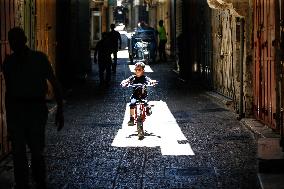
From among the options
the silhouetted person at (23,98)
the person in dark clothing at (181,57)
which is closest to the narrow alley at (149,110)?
the silhouetted person at (23,98)

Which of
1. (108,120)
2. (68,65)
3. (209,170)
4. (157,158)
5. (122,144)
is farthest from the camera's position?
(68,65)

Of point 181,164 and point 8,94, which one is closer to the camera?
point 8,94

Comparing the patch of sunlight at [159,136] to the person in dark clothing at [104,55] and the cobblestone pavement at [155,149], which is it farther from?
the person in dark clothing at [104,55]

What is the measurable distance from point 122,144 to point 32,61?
4.01m

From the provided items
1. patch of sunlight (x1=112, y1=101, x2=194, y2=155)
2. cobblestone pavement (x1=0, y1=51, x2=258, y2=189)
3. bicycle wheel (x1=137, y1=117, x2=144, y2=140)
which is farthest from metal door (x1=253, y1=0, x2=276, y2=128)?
bicycle wheel (x1=137, y1=117, x2=144, y2=140)

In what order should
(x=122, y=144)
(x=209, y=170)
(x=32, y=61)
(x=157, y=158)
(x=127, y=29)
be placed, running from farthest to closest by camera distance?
(x=127, y=29) → (x=122, y=144) → (x=157, y=158) → (x=209, y=170) → (x=32, y=61)

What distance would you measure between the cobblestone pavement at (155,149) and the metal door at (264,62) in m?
0.59

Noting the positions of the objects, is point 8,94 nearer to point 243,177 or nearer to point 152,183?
point 152,183

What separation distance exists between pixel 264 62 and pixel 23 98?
21.4 ft

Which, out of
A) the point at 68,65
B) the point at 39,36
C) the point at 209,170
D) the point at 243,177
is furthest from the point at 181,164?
the point at 68,65

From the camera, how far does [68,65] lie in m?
19.5

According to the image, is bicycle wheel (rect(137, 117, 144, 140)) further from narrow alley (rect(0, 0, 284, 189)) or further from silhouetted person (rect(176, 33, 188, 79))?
silhouetted person (rect(176, 33, 188, 79))

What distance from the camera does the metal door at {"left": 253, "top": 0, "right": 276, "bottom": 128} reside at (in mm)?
10562

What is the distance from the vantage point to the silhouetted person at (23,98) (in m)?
6.08
